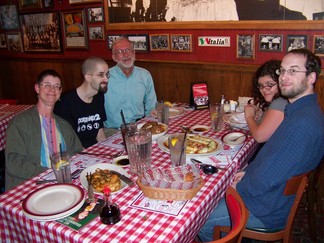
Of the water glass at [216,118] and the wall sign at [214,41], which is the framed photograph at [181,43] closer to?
the wall sign at [214,41]

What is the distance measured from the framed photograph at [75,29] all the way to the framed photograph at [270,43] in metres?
2.43

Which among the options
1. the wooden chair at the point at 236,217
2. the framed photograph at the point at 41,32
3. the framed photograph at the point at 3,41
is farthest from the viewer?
the framed photograph at the point at 3,41

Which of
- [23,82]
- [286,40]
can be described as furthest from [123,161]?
[23,82]

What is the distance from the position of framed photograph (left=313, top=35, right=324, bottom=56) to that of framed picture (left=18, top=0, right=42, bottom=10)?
12.6ft

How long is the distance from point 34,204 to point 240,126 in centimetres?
158

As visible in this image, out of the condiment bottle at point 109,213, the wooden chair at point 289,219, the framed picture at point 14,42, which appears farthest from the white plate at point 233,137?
the framed picture at point 14,42

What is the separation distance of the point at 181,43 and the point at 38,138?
227cm

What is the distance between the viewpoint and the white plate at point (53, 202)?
4.42ft

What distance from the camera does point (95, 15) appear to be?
4363mm

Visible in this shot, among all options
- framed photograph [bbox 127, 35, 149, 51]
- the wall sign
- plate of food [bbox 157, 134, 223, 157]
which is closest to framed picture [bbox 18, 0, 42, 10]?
framed photograph [bbox 127, 35, 149, 51]

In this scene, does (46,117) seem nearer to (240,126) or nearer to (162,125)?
(162,125)

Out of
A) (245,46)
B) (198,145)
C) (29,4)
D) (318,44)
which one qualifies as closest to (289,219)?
(198,145)

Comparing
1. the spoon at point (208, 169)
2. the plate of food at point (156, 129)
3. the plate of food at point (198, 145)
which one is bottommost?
the spoon at point (208, 169)

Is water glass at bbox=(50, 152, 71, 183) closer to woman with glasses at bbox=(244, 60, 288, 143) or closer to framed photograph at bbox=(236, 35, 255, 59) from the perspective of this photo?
woman with glasses at bbox=(244, 60, 288, 143)
